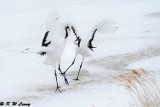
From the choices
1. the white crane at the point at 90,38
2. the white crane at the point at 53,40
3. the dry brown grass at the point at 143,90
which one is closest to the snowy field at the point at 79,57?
the dry brown grass at the point at 143,90

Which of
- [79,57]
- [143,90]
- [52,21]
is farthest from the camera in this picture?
[79,57]

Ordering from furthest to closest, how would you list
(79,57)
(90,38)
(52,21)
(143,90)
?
(79,57)
(90,38)
(52,21)
(143,90)

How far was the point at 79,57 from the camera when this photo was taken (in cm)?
898

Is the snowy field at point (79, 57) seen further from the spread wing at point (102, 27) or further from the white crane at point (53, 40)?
the white crane at point (53, 40)

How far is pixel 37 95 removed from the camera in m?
5.94

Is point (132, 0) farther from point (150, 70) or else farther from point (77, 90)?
point (77, 90)

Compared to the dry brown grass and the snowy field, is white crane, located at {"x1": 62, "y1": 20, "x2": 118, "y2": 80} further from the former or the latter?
the dry brown grass

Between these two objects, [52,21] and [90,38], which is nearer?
[52,21]

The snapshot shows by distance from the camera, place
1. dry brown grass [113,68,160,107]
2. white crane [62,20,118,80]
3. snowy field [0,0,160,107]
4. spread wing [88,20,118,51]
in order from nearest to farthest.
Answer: dry brown grass [113,68,160,107] < snowy field [0,0,160,107] < white crane [62,20,118,80] < spread wing [88,20,118,51]

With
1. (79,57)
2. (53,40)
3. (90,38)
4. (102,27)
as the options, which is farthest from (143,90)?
(79,57)

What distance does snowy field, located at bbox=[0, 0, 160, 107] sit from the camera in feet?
19.0

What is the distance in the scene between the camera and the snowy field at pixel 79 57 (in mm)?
5801

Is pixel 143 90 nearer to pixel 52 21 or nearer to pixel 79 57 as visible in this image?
pixel 52 21


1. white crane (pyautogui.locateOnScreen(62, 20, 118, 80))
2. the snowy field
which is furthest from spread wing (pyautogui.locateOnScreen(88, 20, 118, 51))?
the snowy field
